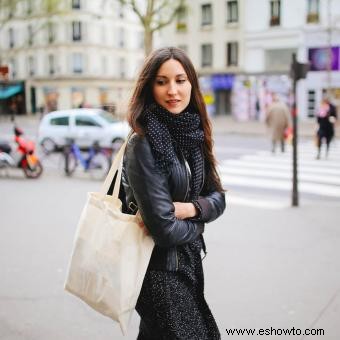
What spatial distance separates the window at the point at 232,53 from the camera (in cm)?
3318

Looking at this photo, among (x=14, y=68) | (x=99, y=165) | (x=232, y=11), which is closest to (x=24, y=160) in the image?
(x=99, y=165)

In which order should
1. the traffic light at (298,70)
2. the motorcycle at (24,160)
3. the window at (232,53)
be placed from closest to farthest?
1. the traffic light at (298,70)
2. the motorcycle at (24,160)
3. the window at (232,53)

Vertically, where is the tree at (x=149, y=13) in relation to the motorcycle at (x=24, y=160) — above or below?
above

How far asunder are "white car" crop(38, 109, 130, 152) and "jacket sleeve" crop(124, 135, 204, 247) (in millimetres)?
13586

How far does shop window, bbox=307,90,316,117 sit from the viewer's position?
29398mm

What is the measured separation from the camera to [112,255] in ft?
6.73

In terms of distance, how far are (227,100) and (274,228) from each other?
29735 millimetres

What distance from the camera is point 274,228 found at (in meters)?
6.40

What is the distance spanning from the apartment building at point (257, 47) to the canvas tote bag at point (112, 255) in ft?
88.1

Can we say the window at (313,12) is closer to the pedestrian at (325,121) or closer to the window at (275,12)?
the window at (275,12)

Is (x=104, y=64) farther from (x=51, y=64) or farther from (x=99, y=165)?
(x=99, y=165)

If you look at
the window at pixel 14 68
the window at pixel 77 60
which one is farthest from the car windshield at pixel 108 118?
the window at pixel 14 68

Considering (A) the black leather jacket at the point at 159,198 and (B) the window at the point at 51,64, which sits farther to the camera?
(B) the window at the point at 51,64

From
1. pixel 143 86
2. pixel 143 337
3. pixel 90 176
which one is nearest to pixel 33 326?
pixel 143 337
